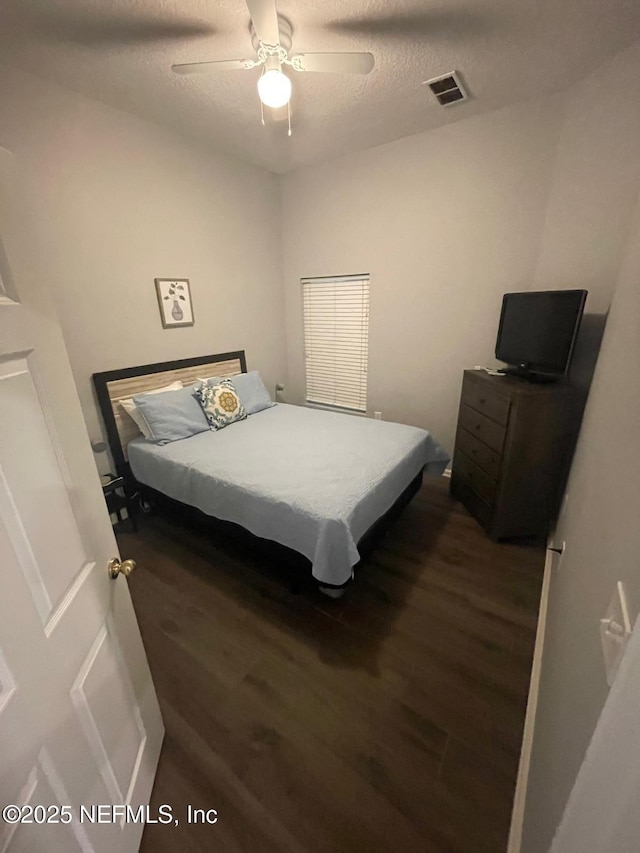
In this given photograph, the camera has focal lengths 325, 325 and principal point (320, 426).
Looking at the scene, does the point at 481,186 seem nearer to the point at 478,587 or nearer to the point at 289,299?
the point at 289,299

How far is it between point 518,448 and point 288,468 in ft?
4.82

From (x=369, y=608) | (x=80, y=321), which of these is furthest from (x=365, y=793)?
(x=80, y=321)

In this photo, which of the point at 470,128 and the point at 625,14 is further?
the point at 470,128

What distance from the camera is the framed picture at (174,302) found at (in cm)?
269

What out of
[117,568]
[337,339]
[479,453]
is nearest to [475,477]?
[479,453]

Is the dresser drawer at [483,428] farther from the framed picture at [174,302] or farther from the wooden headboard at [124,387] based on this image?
the framed picture at [174,302]

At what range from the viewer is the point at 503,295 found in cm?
254

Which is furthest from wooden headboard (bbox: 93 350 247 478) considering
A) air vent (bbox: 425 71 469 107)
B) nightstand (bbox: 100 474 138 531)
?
air vent (bbox: 425 71 469 107)

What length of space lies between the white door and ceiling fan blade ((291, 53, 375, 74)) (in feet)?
5.22

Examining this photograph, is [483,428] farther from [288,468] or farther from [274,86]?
[274,86]

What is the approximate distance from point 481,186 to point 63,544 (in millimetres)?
3299

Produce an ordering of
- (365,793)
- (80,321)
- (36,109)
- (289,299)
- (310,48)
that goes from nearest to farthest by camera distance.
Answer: (365,793) < (310,48) < (36,109) < (80,321) < (289,299)

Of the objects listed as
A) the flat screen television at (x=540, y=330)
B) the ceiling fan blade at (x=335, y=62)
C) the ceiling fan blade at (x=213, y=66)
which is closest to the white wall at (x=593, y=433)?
the flat screen television at (x=540, y=330)

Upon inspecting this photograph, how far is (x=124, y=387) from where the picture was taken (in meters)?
2.54
